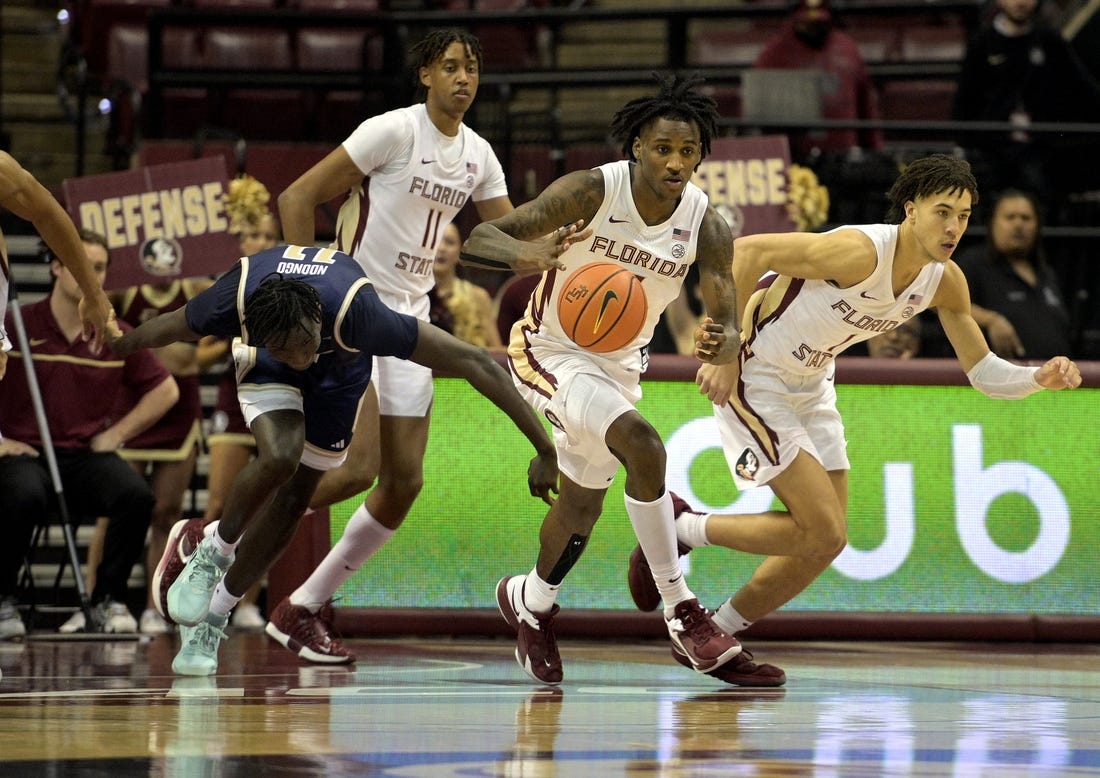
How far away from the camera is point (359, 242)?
697cm

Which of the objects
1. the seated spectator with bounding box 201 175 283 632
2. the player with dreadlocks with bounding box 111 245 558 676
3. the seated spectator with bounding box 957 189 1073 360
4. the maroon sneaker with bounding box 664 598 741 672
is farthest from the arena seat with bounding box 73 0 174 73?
the maroon sneaker with bounding box 664 598 741 672

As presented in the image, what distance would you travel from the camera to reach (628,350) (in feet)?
20.5

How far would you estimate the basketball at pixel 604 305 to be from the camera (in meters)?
6.03

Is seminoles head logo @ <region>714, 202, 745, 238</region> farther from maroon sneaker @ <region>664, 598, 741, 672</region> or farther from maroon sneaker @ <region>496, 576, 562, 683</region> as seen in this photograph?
maroon sneaker @ <region>664, 598, 741, 672</region>

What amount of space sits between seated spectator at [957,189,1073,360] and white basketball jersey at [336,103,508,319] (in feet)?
12.2

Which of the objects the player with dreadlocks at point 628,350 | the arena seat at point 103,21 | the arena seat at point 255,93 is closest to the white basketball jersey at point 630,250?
the player with dreadlocks at point 628,350

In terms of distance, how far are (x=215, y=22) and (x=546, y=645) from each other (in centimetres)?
771

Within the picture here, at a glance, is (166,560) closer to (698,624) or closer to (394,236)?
(394,236)

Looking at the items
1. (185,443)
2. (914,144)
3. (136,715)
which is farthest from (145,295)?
(914,144)

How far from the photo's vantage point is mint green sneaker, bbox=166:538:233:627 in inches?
245

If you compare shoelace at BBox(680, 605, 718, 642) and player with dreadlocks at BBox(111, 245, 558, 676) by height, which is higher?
player with dreadlocks at BBox(111, 245, 558, 676)

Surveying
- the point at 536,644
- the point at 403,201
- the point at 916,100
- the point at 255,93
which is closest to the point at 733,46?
the point at 916,100

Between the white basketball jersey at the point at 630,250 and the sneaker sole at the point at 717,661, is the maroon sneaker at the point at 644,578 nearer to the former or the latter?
the sneaker sole at the point at 717,661

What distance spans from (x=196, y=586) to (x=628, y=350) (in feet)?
5.82
